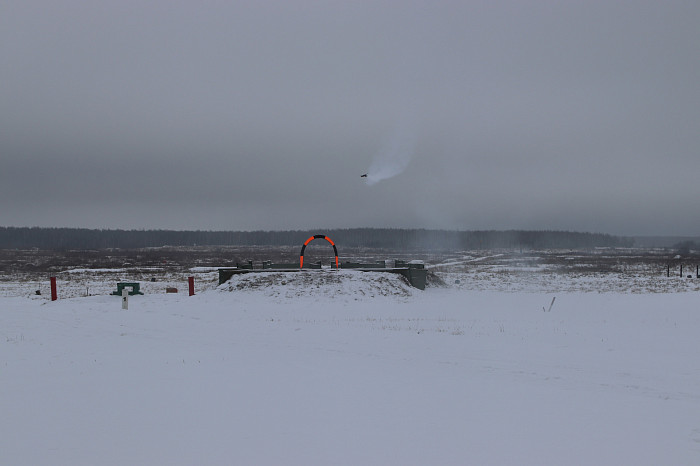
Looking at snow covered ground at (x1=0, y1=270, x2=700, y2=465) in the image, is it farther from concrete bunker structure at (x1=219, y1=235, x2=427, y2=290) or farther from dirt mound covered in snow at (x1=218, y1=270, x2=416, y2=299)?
concrete bunker structure at (x1=219, y1=235, x2=427, y2=290)

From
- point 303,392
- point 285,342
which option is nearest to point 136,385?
point 303,392

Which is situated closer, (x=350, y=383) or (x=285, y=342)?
(x=350, y=383)

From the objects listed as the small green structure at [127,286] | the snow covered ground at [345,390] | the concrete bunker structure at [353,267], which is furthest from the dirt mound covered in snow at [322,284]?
the snow covered ground at [345,390]

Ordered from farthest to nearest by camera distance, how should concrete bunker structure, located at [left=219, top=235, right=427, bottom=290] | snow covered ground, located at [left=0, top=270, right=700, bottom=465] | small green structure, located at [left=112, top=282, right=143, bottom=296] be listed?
concrete bunker structure, located at [left=219, top=235, right=427, bottom=290]
small green structure, located at [left=112, top=282, right=143, bottom=296]
snow covered ground, located at [left=0, top=270, right=700, bottom=465]

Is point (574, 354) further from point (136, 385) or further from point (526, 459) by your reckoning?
point (136, 385)

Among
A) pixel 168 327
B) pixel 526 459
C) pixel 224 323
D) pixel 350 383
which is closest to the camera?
pixel 526 459

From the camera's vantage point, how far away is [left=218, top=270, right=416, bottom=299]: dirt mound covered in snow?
2697cm

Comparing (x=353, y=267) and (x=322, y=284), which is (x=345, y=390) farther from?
(x=353, y=267)

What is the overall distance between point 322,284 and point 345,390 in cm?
1830

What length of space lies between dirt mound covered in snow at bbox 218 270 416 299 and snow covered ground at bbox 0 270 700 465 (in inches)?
268

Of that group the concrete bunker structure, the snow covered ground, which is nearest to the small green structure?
the concrete bunker structure

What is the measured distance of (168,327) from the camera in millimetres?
17562

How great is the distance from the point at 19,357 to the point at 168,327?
213 inches

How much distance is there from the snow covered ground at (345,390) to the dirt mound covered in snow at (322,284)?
268 inches
